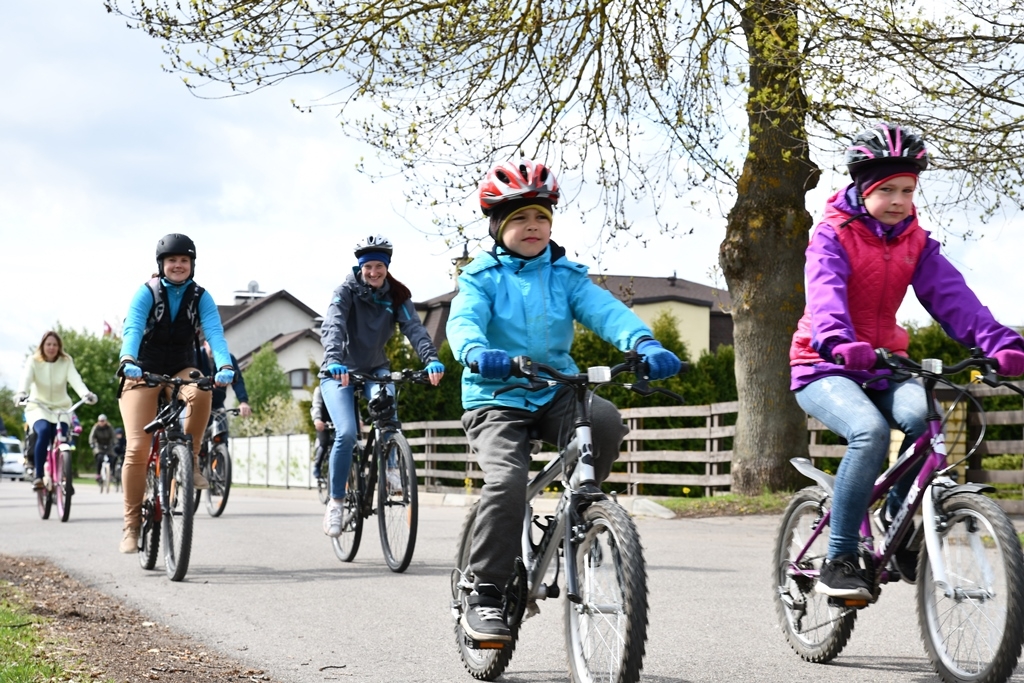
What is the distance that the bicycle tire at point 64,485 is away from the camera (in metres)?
13.6

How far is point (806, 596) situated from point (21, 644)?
3.20 m

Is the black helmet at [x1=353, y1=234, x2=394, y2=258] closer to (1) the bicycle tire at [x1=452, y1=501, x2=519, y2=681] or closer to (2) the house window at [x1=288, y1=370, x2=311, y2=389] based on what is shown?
(1) the bicycle tire at [x1=452, y1=501, x2=519, y2=681]

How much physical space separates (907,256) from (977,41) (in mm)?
7371

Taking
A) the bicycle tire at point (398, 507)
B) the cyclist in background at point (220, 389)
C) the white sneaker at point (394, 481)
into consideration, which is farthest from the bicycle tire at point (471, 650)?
the cyclist in background at point (220, 389)

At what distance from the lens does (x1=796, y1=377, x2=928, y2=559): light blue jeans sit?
15.0 feet

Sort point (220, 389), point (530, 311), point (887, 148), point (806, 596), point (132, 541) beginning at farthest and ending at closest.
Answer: point (220, 389)
point (132, 541)
point (806, 596)
point (887, 148)
point (530, 311)

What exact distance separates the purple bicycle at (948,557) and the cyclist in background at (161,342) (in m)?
4.71

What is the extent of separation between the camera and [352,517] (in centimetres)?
895

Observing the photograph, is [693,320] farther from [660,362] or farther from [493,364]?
[493,364]

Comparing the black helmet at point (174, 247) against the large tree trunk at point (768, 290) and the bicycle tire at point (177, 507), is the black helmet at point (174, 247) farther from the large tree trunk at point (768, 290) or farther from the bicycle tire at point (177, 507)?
the large tree trunk at point (768, 290)

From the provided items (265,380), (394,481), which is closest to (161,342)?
(394,481)

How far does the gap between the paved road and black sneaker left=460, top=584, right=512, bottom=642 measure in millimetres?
476

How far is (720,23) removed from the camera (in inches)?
582

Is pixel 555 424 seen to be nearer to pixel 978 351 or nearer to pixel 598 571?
pixel 598 571
